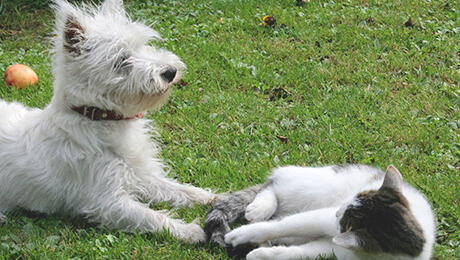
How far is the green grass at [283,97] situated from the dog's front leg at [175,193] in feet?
0.30

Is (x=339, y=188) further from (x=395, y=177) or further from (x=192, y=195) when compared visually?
(x=192, y=195)

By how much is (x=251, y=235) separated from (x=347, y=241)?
0.69 metres

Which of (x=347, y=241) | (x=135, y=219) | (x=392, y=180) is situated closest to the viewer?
(x=347, y=241)

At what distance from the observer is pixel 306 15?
331 inches

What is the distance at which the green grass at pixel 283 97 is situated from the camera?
4.18 meters

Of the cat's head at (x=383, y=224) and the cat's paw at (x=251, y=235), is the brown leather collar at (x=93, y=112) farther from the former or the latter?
the cat's head at (x=383, y=224)

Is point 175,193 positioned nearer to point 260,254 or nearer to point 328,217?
point 260,254

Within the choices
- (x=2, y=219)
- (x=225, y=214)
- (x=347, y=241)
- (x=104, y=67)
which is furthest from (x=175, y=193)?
(x=347, y=241)

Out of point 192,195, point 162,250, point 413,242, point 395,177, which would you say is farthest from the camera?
point 192,195

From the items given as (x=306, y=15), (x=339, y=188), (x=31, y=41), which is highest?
(x=339, y=188)

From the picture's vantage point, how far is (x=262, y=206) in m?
4.00

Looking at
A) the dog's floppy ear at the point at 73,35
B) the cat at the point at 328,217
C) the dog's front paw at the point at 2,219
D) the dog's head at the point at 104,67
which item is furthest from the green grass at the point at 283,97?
the dog's floppy ear at the point at 73,35

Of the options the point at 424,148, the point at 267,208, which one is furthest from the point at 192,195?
the point at 424,148

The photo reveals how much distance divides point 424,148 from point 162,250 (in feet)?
9.00
